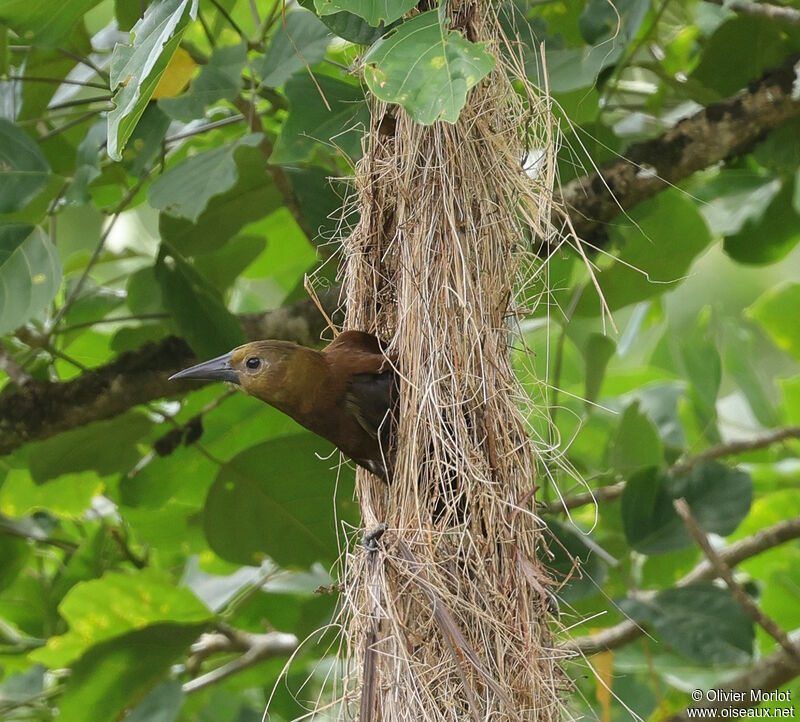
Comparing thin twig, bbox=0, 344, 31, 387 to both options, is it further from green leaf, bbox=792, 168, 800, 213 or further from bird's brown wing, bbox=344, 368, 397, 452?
green leaf, bbox=792, 168, 800, 213

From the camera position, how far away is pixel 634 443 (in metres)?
2.52

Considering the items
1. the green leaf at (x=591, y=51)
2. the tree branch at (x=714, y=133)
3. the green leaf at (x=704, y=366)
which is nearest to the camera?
the green leaf at (x=591, y=51)

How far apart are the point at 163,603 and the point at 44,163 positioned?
3.24 ft

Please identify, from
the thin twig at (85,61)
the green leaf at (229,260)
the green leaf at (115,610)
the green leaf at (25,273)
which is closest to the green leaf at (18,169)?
the green leaf at (25,273)

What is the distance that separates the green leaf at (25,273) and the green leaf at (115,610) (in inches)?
26.0

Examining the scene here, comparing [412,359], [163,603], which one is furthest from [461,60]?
[163,603]

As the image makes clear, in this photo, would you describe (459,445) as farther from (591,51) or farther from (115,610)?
(115,610)

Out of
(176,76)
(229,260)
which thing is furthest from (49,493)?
(176,76)

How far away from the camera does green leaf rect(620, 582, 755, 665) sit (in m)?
2.15

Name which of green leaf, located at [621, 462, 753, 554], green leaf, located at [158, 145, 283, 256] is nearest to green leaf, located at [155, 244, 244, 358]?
green leaf, located at [158, 145, 283, 256]

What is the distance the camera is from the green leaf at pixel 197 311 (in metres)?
2.04

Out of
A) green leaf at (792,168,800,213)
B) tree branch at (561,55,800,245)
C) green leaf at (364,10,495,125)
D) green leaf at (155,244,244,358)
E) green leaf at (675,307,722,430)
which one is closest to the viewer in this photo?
green leaf at (364,10,495,125)

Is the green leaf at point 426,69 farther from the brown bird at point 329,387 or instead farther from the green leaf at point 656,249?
the green leaf at point 656,249

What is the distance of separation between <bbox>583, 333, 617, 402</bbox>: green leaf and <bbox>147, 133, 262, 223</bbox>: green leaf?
3.11 feet
